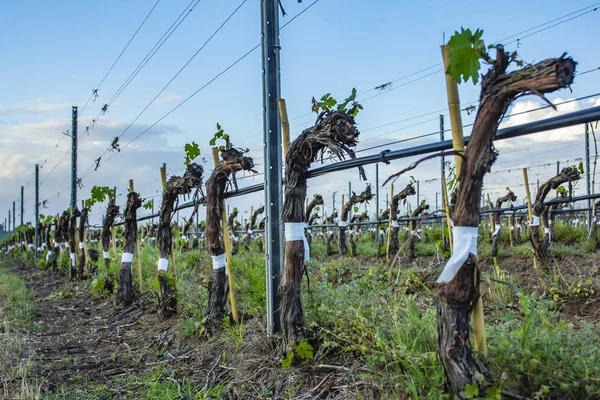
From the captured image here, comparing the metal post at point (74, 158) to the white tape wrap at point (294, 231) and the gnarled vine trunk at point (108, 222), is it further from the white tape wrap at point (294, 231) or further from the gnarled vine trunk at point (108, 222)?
the white tape wrap at point (294, 231)

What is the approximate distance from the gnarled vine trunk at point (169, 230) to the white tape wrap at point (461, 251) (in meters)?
4.57

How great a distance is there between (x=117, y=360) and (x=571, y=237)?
14.6m

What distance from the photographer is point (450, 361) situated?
8.55 ft

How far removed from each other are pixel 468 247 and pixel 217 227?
12.4ft

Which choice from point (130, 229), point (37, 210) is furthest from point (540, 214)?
point (37, 210)

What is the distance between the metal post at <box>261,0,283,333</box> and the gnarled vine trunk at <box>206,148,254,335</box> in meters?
0.84

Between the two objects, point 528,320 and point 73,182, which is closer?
Answer: point 528,320

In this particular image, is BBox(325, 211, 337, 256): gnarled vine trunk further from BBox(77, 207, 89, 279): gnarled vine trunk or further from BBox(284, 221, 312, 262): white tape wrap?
BBox(284, 221, 312, 262): white tape wrap

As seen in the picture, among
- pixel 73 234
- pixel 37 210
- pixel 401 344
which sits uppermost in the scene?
pixel 37 210

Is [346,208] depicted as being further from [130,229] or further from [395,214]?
[130,229]

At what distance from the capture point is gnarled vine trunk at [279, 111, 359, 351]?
415cm

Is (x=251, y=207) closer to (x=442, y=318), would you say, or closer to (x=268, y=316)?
(x=268, y=316)

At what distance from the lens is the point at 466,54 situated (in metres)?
2.53

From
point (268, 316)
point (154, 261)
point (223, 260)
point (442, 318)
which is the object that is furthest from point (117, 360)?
point (154, 261)
